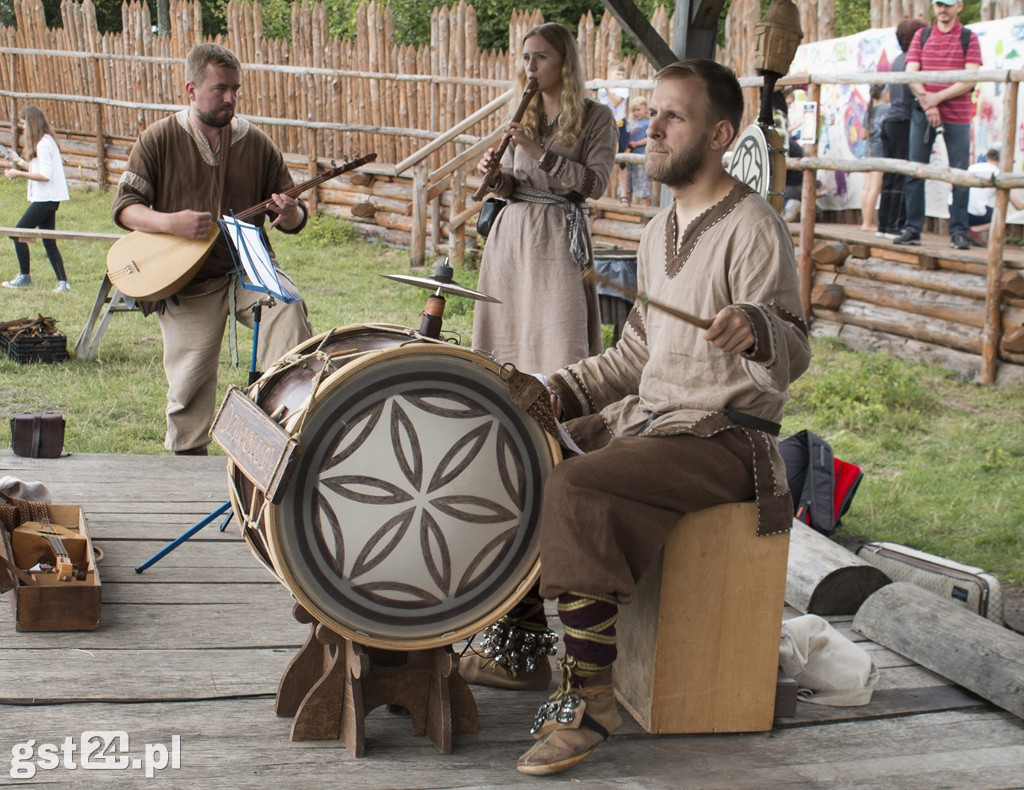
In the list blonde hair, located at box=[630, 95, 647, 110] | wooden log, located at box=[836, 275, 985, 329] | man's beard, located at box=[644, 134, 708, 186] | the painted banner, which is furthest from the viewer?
blonde hair, located at box=[630, 95, 647, 110]

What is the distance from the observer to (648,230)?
10.1 feet

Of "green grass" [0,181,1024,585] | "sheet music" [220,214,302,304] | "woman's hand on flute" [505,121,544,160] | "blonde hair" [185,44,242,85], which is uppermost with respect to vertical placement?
"blonde hair" [185,44,242,85]

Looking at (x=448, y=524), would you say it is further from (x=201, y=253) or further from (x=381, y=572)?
(x=201, y=253)

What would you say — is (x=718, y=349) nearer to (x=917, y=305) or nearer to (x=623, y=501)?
(x=623, y=501)

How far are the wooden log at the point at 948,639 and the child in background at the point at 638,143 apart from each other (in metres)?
7.46

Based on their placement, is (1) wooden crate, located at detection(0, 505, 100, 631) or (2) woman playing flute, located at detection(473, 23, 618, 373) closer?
(1) wooden crate, located at detection(0, 505, 100, 631)

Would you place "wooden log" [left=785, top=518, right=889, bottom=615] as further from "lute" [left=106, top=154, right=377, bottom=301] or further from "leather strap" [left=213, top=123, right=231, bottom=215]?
Result: "leather strap" [left=213, top=123, right=231, bottom=215]

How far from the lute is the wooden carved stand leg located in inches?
90.5

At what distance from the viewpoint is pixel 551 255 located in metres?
4.75

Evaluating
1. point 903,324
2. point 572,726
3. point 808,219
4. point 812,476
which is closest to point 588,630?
point 572,726

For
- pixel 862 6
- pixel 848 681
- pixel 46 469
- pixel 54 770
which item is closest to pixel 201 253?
pixel 46 469

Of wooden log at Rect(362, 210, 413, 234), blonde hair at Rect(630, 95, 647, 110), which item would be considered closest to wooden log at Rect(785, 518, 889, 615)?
blonde hair at Rect(630, 95, 647, 110)

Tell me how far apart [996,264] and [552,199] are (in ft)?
12.3

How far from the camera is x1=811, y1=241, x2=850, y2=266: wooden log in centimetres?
864
